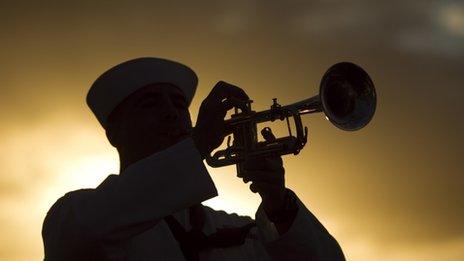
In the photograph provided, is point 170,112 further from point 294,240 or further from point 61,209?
point 61,209

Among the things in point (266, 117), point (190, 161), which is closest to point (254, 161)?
point (266, 117)

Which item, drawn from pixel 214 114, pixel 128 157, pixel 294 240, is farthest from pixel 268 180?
pixel 128 157

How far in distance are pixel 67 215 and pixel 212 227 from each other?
5.51ft

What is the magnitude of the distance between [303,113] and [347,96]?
578 mm

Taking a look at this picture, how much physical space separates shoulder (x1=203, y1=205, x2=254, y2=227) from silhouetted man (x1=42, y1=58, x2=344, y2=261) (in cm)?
1

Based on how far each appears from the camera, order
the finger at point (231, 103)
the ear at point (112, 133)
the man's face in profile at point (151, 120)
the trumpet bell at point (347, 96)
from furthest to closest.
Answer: the trumpet bell at point (347, 96) → the ear at point (112, 133) → the finger at point (231, 103) → the man's face in profile at point (151, 120)

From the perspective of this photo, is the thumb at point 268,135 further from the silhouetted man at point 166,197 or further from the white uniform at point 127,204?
the white uniform at point 127,204

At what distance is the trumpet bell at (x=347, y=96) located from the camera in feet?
16.3

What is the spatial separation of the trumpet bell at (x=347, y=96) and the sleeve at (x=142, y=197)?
93.3 inches

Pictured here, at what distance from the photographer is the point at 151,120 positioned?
4.49 metres


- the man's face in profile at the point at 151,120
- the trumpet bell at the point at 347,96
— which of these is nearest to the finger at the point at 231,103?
the man's face in profile at the point at 151,120

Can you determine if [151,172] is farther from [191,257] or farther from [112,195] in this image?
[191,257]

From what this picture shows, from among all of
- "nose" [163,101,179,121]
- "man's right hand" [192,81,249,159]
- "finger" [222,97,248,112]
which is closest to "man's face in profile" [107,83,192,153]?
"nose" [163,101,179,121]

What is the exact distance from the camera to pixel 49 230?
3.15 metres
